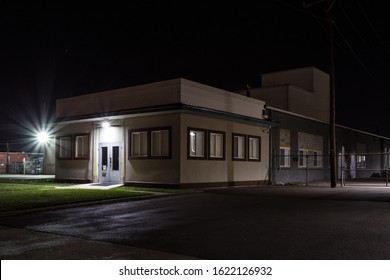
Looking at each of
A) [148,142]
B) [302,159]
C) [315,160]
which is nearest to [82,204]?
[148,142]

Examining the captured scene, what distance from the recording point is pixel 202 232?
9.48m

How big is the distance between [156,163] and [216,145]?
3.64 m

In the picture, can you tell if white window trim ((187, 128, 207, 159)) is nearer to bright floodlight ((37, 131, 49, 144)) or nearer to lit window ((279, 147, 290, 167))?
lit window ((279, 147, 290, 167))

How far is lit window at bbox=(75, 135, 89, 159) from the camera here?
2677cm

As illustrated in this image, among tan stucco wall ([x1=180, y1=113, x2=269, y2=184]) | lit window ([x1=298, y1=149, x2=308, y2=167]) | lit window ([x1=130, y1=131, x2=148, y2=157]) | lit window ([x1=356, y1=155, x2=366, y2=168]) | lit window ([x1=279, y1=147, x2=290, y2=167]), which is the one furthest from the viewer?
lit window ([x1=356, y1=155, x2=366, y2=168])

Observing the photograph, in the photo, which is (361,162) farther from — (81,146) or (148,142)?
(81,146)

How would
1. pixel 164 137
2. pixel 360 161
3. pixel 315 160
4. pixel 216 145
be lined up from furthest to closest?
pixel 360 161 < pixel 315 160 < pixel 216 145 < pixel 164 137

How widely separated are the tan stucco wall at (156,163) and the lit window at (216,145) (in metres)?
2.60

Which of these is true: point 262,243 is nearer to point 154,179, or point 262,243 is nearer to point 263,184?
point 154,179

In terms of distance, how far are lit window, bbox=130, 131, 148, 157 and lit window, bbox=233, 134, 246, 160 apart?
17.4ft

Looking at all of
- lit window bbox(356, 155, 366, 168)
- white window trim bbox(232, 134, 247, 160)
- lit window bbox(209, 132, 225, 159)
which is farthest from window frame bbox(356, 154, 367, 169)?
lit window bbox(209, 132, 225, 159)
